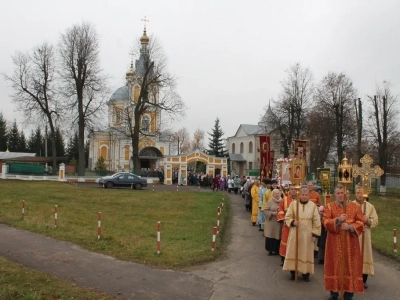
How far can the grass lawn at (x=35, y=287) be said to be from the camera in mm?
6723

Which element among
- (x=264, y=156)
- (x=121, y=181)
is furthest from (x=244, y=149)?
(x=264, y=156)

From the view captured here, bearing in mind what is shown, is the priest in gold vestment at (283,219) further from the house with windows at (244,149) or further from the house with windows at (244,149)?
the house with windows at (244,149)

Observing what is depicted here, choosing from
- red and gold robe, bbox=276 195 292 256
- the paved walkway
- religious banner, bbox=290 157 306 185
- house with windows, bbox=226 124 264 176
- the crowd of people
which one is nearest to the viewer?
the crowd of people

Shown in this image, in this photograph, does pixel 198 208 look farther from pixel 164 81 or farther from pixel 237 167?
pixel 237 167

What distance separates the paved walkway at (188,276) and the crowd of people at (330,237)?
17.0 inches

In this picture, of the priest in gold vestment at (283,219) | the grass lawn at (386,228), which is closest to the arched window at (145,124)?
the grass lawn at (386,228)

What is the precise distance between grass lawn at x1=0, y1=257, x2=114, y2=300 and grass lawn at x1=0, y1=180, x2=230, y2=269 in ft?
7.26

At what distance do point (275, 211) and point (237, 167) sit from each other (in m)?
62.8

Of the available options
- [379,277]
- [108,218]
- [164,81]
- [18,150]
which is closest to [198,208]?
[108,218]

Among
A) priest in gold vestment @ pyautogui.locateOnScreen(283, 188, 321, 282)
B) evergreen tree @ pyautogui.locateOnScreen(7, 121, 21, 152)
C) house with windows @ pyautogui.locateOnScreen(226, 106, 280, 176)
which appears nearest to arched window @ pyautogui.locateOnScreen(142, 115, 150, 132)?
house with windows @ pyautogui.locateOnScreen(226, 106, 280, 176)

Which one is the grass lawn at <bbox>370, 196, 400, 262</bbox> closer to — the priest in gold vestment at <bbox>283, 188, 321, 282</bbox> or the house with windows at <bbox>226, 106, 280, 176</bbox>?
the priest in gold vestment at <bbox>283, 188, 321, 282</bbox>

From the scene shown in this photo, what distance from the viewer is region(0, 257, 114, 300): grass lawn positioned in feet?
22.1

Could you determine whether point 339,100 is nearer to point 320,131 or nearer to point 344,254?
point 320,131

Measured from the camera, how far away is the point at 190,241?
38.7ft
